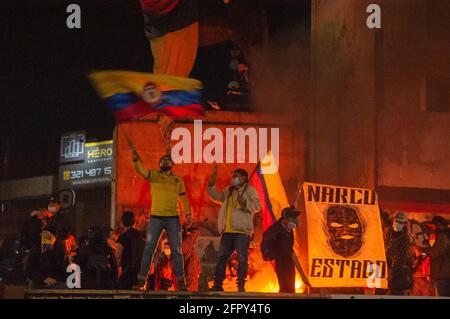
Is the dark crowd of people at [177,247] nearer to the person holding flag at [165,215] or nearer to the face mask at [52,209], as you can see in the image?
the person holding flag at [165,215]

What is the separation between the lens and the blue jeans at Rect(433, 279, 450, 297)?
12281mm

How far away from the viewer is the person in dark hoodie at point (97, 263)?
38.4 ft

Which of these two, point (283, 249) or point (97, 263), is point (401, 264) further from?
point (97, 263)

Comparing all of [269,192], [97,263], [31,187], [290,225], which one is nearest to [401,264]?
[290,225]

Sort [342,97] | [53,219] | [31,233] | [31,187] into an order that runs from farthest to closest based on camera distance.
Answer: [31,187] → [342,97] → [53,219] → [31,233]

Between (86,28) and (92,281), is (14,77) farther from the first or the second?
(92,281)

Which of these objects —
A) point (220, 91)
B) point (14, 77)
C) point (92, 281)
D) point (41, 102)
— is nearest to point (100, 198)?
point (41, 102)

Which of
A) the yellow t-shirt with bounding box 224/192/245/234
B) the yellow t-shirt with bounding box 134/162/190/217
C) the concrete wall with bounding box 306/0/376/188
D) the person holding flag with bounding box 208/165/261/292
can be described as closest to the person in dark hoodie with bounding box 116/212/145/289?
the yellow t-shirt with bounding box 134/162/190/217

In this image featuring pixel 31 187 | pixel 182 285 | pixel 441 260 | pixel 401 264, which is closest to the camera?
pixel 182 285

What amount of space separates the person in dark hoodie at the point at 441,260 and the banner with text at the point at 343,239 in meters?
0.74

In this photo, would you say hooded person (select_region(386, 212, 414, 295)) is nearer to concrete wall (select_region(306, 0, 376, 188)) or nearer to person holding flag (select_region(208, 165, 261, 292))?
person holding flag (select_region(208, 165, 261, 292))

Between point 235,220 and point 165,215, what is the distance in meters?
0.99

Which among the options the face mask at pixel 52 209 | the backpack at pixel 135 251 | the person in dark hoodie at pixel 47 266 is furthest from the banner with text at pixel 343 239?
the face mask at pixel 52 209

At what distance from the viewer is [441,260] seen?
484 inches
